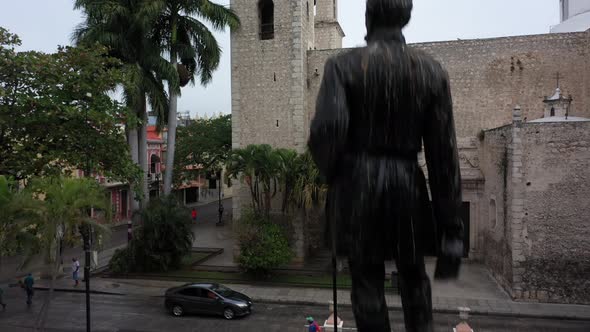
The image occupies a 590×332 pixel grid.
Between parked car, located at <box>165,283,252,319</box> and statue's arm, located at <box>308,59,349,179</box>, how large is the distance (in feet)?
42.3

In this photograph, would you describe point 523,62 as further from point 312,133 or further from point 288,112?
point 312,133

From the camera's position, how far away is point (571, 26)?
31.0m

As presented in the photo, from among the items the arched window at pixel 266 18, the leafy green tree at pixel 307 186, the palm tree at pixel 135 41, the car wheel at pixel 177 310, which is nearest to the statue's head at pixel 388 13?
the car wheel at pixel 177 310

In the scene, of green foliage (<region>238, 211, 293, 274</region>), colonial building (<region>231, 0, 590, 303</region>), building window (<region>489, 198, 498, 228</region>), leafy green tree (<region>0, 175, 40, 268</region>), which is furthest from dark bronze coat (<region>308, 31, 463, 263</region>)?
building window (<region>489, 198, 498, 228</region>)

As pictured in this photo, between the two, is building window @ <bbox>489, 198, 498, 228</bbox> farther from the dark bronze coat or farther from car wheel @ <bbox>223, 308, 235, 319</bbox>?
the dark bronze coat

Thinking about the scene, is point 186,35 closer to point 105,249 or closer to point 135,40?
point 135,40

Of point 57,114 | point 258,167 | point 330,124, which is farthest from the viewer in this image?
point 258,167

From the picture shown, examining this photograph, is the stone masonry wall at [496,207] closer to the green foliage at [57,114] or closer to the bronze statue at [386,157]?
the green foliage at [57,114]

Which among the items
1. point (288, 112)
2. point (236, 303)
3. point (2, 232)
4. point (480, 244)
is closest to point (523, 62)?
point (480, 244)

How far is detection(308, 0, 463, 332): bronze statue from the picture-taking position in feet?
10.8

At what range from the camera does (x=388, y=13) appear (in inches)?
135

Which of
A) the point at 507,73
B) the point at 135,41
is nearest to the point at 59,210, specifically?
the point at 135,41

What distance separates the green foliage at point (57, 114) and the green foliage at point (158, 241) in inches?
264

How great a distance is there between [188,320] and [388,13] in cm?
1382
